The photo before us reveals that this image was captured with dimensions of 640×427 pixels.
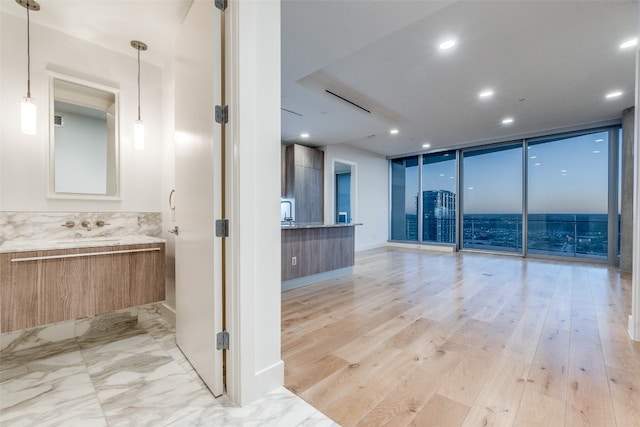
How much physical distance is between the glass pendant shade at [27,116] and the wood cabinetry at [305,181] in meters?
4.55

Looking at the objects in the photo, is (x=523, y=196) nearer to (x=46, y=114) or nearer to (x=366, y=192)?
(x=366, y=192)

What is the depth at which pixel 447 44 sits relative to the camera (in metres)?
2.90

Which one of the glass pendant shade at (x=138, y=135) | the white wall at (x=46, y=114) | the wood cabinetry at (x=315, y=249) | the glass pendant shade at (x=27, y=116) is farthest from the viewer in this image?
the wood cabinetry at (x=315, y=249)

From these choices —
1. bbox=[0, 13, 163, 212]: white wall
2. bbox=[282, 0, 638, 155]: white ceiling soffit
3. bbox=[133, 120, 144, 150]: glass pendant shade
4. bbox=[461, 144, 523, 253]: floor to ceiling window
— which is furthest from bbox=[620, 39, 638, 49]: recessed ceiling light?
bbox=[133, 120, 144, 150]: glass pendant shade

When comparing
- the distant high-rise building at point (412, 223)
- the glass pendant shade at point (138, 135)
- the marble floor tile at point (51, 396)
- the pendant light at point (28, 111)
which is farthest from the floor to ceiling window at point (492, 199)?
the pendant light at point (28, 111)

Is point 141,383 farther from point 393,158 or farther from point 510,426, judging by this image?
point 393,158

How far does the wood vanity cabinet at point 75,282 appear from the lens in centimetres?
177

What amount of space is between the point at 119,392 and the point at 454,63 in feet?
14.4

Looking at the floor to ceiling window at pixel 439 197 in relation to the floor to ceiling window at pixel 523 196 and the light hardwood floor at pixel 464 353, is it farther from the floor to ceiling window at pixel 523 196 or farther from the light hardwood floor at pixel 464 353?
the light hardwood floor at pixel 464 353

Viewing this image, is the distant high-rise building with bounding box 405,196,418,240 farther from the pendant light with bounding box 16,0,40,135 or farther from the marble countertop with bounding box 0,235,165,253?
the pendant light with bounding box 16,0,40,135

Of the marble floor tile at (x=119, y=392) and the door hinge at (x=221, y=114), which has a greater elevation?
the door hinge at (x=221, y=114)

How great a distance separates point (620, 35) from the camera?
2.81m

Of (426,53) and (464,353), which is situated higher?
(426,53)

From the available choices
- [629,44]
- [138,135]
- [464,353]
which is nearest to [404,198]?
[629,44]
